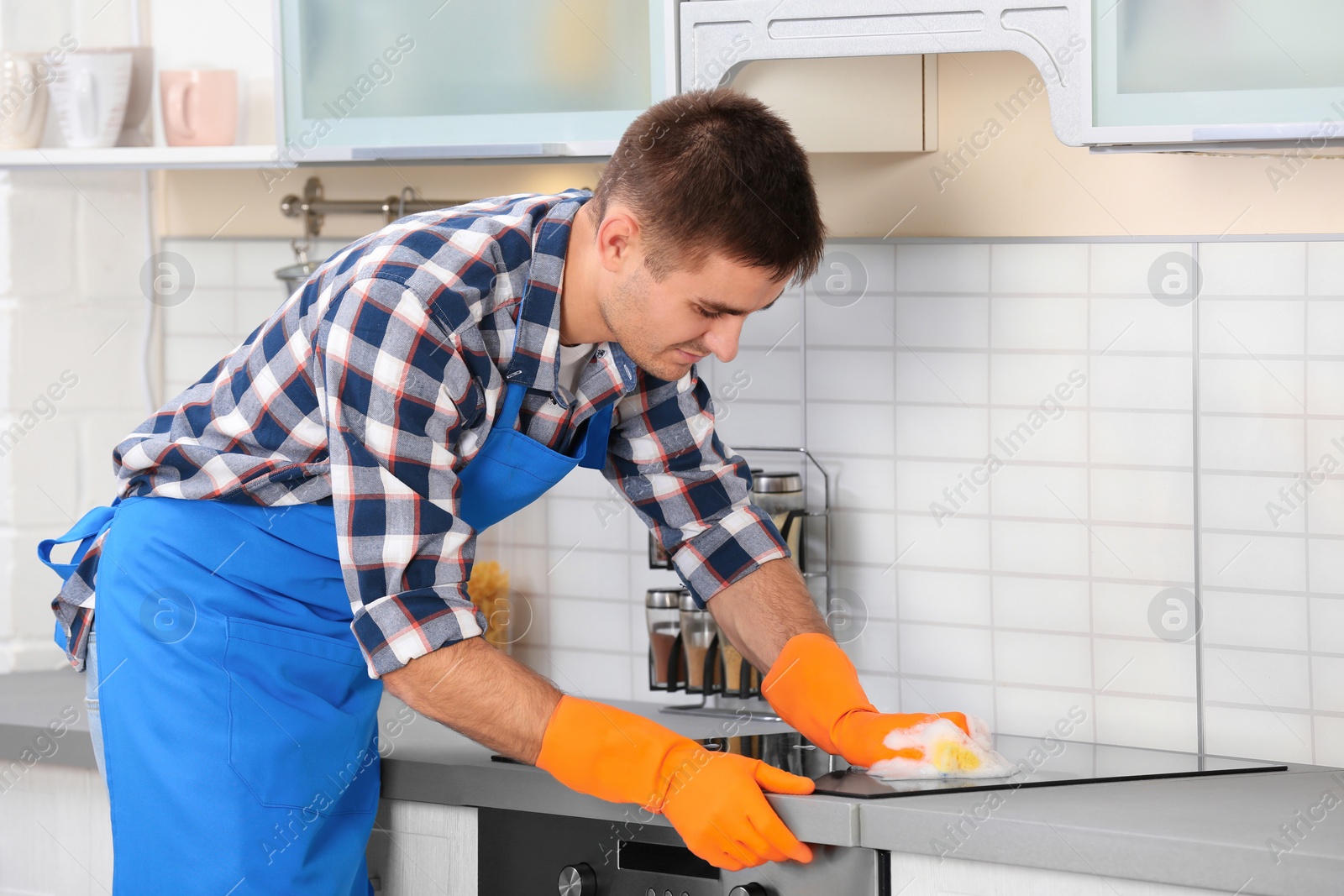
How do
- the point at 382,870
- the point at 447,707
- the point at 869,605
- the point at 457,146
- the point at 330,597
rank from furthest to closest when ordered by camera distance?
the point at 869,605 → the point at 457,146 → the point at 382,870 → the point at 330,597 → the point at 447,707

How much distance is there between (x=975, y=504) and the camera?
1709 millimetres

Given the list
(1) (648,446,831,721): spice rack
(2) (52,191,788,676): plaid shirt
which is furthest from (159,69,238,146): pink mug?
(1) (648,446,831,721): spice rack

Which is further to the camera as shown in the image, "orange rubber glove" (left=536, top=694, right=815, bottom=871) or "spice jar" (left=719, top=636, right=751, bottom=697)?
"spice jar" (left=719, top=636, right=751, bottom=697)

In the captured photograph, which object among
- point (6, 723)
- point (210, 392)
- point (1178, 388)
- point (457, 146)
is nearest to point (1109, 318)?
point (1178, 388)

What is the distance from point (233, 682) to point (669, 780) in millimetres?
410

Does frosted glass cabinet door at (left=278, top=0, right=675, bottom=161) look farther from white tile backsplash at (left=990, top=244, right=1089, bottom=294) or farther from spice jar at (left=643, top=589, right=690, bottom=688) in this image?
spice jar at (left=643, top=589, right=690, bottom=688)

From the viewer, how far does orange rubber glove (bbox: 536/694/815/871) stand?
1250mm

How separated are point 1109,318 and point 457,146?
78cm

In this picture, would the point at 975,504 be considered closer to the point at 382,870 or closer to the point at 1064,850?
the point at 1064,850

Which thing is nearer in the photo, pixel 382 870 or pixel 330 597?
pixel 330 597

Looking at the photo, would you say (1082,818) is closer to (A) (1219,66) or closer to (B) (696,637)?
(B) (696,637)

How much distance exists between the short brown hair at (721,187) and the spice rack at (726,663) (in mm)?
586

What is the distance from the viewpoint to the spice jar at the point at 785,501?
172 centimetres

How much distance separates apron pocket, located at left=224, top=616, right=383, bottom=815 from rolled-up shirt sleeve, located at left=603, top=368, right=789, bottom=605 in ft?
1.19
